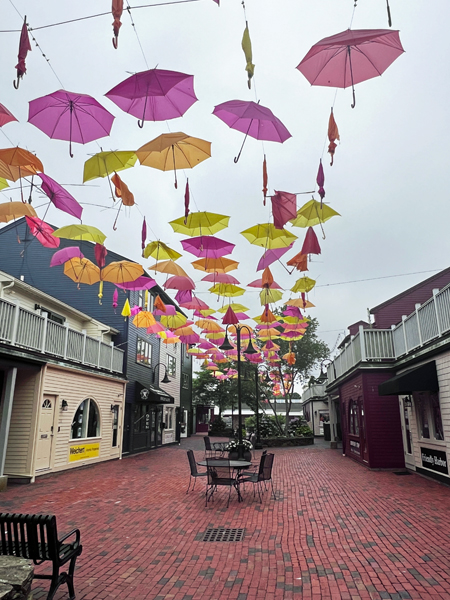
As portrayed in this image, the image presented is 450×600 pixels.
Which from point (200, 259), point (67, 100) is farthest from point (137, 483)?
point (67, 100)

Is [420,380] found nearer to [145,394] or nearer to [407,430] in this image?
[407,430]

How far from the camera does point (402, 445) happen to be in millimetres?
13875

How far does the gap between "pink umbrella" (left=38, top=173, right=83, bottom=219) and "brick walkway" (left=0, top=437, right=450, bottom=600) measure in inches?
218

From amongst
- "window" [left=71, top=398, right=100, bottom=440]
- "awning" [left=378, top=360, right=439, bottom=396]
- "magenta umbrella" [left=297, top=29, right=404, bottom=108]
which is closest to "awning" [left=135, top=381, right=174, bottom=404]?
"window" [left=71, top=398, right=100, bottom=440]

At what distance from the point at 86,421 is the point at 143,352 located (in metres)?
7.11

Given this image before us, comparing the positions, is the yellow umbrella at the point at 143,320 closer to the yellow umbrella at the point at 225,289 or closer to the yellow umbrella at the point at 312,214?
the yellow umbrella at the point at 225,289

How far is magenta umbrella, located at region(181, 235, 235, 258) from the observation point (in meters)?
8.69

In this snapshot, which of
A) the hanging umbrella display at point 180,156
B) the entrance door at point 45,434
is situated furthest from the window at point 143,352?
the hanging umbrella display at point 180,156

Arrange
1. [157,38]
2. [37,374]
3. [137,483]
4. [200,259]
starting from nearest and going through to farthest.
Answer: [157,38], [200,259], [137,483], [37,374]

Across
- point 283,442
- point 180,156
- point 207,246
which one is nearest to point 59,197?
point 180,156

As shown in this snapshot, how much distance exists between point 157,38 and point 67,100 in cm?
148

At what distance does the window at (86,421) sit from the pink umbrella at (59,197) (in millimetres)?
9901

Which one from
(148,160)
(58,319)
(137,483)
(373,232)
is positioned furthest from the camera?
(373,232)

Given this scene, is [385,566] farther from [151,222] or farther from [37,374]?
[37,374]
